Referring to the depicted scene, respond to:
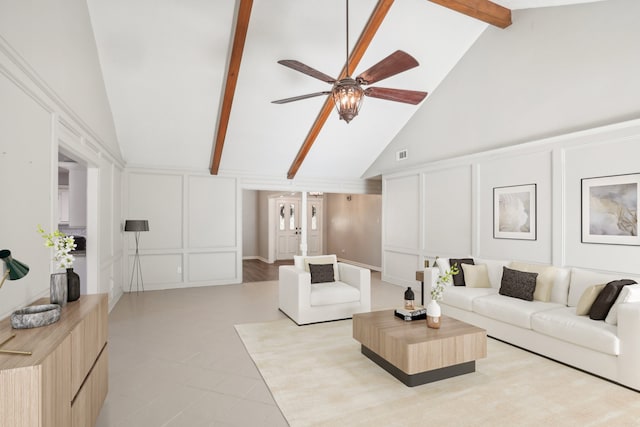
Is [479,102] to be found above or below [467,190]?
above

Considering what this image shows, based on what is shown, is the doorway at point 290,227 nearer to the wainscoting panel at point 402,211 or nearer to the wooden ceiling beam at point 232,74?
the wainscoting panel at point 402,211

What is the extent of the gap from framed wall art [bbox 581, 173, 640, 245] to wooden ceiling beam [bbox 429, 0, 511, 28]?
A: 2326 mm

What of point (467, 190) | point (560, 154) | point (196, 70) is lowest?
point (467, 190)

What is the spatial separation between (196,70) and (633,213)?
18.1 ft

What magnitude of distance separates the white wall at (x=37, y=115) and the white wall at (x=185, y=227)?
262 centimetres

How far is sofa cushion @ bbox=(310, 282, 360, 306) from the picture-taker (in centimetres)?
441

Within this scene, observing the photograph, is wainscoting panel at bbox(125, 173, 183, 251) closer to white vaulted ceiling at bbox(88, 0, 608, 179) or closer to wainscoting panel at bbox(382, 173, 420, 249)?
white vaulted ceiling at bbox(88, 0, 608, 179)

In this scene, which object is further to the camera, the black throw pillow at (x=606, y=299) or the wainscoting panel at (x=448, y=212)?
the wainscoting panel at (x=448, y=212)

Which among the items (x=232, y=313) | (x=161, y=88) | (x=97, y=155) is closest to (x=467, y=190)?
(x=232, y=313)

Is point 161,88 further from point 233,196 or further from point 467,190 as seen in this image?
point 467,190

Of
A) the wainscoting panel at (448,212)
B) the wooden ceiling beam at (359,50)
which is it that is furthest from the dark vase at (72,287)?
the wainscoting panel at (448,212)

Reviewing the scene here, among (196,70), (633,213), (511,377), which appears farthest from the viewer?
(196,70)

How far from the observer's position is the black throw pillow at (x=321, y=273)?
15.8ft

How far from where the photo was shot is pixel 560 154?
4266 mm
